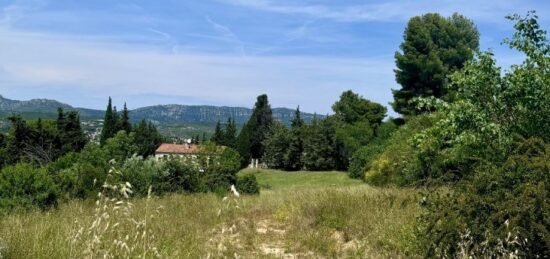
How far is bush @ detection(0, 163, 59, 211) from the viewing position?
11.2 m

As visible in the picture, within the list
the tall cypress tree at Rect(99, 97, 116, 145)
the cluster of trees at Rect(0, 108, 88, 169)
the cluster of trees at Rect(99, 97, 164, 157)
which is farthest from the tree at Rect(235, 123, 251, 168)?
the cluster of trees at Rect(0, 108, 88, 169)

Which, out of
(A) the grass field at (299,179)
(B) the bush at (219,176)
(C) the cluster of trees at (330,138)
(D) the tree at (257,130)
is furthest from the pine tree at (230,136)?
(B) the bush at (219,176)

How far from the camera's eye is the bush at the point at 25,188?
11.2m

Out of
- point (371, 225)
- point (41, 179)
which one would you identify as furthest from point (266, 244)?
point (41, 179)

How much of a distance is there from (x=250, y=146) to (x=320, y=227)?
60.1 m

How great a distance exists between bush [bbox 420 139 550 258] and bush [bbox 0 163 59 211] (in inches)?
340

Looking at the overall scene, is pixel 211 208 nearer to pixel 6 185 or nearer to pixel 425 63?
pixel 6 185

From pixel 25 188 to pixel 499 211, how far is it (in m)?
10.2

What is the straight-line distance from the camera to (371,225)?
802cm

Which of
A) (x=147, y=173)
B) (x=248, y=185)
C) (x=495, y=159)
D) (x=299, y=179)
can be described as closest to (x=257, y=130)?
(x=299, y=179)

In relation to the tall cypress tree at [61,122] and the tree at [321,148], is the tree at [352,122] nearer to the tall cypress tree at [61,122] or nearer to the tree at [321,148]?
the tree at [321,148]

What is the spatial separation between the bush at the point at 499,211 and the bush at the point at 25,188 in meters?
8.65

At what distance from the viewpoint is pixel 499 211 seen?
5172 millimetres

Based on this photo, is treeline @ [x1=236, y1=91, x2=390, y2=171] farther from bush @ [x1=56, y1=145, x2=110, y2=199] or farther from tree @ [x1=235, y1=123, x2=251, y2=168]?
bush @ [x1=56, y1=145, x2=110, y2=199]
